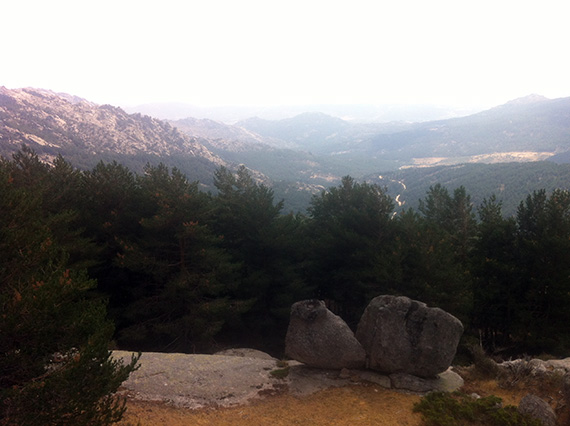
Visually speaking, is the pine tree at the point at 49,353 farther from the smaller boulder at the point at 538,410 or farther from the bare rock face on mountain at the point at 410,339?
the smaller boulder at the point at 538,410

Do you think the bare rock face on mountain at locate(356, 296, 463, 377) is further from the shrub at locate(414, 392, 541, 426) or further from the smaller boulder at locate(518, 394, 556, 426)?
the smaller boulder at locate(518, 394, 556, 426)

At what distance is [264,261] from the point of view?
28.1m

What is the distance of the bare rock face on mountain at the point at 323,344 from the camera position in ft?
49.1

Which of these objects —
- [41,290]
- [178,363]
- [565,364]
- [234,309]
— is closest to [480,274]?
[565,364]

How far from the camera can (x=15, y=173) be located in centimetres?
2180

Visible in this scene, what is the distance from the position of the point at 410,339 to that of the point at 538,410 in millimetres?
4836

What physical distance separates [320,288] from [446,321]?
17.7 metres

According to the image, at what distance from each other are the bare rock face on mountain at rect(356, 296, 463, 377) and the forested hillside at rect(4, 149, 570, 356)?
671 cm

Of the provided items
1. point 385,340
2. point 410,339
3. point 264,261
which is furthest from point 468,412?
point 264,261

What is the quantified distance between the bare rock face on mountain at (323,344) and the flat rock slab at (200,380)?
166cm

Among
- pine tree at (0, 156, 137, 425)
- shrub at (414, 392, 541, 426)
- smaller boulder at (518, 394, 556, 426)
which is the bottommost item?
shrub at (414, 392, 541, 426)

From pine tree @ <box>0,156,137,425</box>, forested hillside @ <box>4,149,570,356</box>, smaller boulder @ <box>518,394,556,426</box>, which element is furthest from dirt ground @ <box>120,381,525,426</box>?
forested hillside @ <box>4,149,570,356</box>

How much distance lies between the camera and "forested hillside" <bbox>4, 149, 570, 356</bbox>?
70.6 feet

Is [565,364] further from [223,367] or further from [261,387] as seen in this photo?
[223,367]
